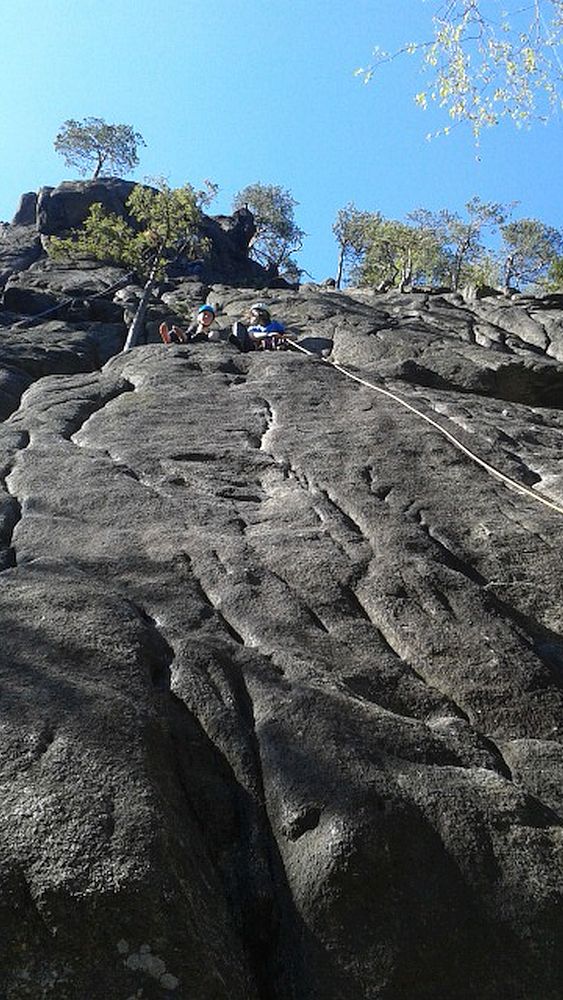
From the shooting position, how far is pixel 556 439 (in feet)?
33.9

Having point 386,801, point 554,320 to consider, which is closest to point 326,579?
point 386,801

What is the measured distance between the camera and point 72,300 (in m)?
28.2

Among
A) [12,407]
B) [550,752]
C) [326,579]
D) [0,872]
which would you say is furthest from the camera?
[12,407]

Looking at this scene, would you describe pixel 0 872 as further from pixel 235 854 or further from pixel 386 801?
pixel 386 801

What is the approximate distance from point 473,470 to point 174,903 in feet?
20.2

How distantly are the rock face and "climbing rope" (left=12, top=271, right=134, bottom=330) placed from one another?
16.2 m

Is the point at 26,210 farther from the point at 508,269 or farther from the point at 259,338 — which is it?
the point at 259,338

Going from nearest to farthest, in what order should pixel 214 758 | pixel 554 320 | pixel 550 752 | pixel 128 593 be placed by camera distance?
1. pixel 214 758
2. pixel 550 752
3. pixel 128 593
4. pixel 554 320

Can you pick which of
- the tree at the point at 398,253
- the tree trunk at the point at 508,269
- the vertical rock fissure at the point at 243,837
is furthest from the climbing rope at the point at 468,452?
the tree trunk at the point at 508,269

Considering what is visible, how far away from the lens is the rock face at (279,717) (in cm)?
333

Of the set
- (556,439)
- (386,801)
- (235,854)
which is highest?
(556,439)

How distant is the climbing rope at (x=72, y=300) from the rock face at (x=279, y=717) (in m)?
16.2

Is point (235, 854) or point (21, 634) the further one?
point (21, 634)

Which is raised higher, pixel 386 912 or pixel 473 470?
pixel 473 470
